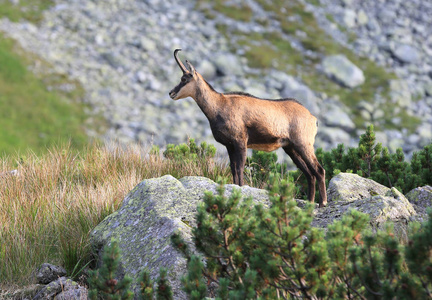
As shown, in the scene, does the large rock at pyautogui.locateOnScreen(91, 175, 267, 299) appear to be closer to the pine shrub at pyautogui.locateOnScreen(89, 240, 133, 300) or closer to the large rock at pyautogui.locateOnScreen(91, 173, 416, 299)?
the large rock at pyautogui.locateOnScreen(91, 173, 416, 299)

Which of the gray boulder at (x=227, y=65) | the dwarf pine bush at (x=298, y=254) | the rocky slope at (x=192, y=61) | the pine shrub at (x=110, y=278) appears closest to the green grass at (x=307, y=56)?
the rocky slope at (x=192, y=61)

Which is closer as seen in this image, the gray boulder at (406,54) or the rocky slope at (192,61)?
the rocky slope at (192,61)

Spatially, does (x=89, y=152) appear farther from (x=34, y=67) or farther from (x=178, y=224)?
(x=34, y=67)

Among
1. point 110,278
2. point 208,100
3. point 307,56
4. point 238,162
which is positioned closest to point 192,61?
point 307,56

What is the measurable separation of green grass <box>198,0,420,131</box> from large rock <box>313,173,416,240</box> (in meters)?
25.6

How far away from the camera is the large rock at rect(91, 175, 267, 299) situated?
4551 millimetres

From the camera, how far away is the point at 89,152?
27.4ft

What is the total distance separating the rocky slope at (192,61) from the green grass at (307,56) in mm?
200

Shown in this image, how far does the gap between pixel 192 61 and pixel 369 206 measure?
25992mm

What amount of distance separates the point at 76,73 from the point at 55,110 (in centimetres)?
412

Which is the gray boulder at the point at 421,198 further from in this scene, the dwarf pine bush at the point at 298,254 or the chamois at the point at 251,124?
the dwarf pine bush at the point at 298,254

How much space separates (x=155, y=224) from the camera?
16.3 ft

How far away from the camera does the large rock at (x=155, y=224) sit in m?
4.55

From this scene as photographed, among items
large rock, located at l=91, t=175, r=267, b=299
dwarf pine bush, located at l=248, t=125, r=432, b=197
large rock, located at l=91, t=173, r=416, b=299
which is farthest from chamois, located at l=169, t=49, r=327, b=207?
dwarf pine bush, located at l=248, t=125, r=432, b=197
